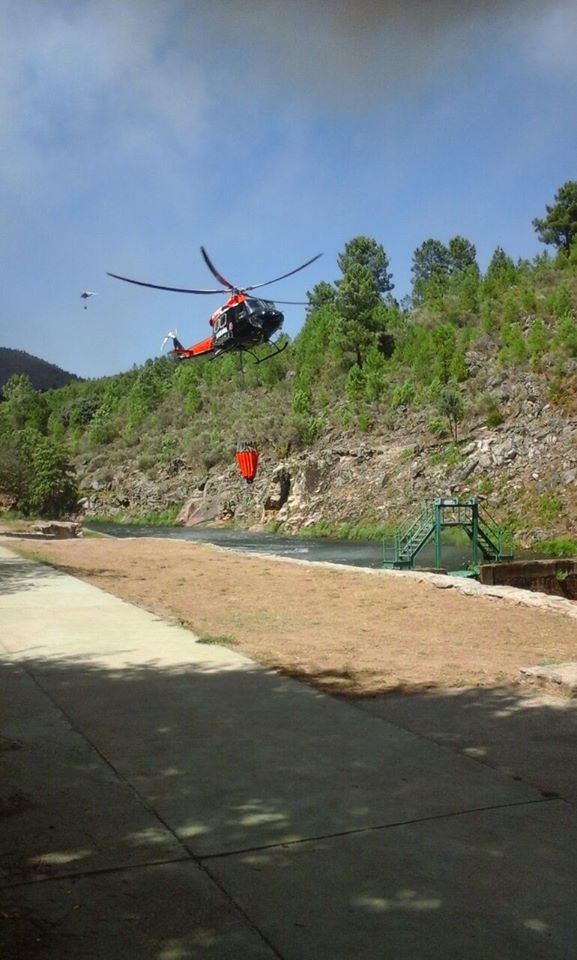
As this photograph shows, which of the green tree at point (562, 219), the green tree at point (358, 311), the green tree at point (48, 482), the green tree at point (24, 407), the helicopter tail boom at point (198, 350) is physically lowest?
the green tree at point (48, 482)

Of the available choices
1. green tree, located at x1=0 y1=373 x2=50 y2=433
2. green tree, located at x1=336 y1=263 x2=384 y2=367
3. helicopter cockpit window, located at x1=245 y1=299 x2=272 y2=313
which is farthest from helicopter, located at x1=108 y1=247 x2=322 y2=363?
green tree, located at x1=0 y1=373 x2=50 y2=433

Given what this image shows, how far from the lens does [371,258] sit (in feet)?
337

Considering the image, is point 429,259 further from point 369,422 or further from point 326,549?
point 326,549

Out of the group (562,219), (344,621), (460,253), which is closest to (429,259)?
(460,253)

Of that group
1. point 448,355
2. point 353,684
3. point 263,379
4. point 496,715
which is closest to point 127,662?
point 353,684

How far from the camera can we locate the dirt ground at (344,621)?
359 inches

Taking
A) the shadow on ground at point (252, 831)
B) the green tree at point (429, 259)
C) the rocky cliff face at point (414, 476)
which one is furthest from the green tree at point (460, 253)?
the shadow on ground at point (252, 831)

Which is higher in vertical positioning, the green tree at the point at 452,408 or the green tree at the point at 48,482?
the green tree at the point at 452,408

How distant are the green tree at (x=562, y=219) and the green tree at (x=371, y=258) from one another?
60.2 ft

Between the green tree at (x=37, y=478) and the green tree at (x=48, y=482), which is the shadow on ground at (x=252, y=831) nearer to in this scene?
the green tree at (x=37, y=478)

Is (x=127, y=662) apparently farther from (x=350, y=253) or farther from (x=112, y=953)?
(x=350, y=253)

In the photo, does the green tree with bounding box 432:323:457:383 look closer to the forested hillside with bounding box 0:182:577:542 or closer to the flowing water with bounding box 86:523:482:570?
the forested hillside with bounding box 0:182:577:542

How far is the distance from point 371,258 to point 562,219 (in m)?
25.6

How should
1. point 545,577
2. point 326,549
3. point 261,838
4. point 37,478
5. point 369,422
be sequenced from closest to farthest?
point 261,838
point 545,577
point 326,549
point 37,478
point 369,422
